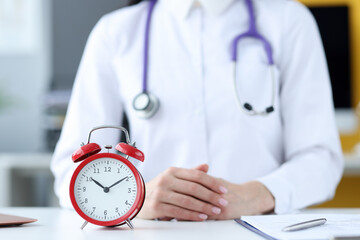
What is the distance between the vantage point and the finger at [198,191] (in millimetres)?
1025

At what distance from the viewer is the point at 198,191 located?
102 centimetres

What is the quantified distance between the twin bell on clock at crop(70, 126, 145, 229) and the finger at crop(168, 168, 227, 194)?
0.15 metres

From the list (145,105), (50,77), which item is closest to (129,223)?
(145,105)

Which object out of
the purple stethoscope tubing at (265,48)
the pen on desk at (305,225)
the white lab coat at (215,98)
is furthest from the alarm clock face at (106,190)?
the purple stethoscope tubing at (265,48)

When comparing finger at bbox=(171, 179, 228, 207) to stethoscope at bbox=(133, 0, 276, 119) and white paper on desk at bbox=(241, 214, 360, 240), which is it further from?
stethoscope at bbox=(133, 0, 276, 119)

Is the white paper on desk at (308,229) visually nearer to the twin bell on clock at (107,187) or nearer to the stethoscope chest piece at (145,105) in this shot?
the twin bell on clock at (107,187)

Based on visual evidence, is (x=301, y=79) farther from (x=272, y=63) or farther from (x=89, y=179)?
(x=89, y=179)

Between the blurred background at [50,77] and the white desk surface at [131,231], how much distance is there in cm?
105

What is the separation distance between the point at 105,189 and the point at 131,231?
0.26 feet

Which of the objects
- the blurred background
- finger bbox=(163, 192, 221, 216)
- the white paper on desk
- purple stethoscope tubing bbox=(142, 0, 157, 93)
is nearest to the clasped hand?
finger bbox=(163, 192, 221, 216)

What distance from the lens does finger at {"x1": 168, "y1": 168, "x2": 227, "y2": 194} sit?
1029 millimetres

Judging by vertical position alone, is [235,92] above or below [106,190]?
above

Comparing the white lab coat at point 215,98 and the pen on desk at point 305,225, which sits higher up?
the white lab coat at point 215,98

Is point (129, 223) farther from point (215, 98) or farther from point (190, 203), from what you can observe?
point (215, 98)
